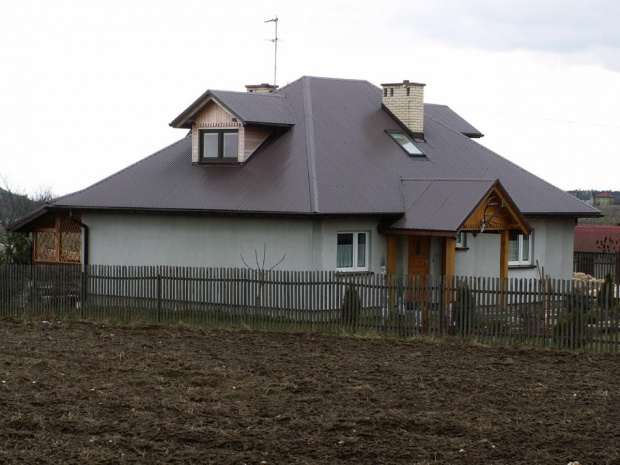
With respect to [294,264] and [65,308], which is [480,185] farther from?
[65,308]

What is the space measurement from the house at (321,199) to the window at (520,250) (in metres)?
0.03

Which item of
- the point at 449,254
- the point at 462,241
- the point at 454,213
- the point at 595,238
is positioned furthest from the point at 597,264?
the point at 454,213

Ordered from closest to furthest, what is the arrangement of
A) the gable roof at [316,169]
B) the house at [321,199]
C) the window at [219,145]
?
the house at [321,199]
the gable roof at [316,169]
the window at [219,145]

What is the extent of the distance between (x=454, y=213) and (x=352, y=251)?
269cm

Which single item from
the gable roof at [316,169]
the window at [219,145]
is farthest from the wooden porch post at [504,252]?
the window at [219,145]

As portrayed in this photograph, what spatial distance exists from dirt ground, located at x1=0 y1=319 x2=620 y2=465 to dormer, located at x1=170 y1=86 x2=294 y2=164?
25.5ft

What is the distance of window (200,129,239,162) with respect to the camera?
1022 inches

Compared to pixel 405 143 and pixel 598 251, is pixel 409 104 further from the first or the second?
pixel 598 251

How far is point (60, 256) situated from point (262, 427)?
18.3 meters

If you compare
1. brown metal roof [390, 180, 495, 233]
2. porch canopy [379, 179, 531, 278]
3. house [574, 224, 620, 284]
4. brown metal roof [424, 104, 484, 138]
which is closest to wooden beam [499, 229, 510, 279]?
porch canopy [379, 179, 531, 278]

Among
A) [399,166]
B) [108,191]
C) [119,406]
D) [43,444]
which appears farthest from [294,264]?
[43,444]

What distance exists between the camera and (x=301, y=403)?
12.9m

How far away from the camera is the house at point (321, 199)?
76.5 ft

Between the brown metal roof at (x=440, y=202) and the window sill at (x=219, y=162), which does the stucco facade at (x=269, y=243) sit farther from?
the window sill at (x=219, y=162)
